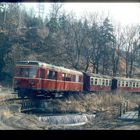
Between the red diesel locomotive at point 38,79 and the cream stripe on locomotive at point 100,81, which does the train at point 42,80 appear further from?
the cream stripe on locomotive at point 100,81

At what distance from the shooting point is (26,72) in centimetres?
1919

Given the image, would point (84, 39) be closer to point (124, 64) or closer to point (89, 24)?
point (89, 24)

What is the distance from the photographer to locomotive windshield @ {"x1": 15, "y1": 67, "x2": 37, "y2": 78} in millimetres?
18672

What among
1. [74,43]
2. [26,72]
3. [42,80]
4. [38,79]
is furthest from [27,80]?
[74,43]

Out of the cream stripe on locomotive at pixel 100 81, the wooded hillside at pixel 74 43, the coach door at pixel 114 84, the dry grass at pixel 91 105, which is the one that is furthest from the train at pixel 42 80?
the wooded hillside at pixel 74 43

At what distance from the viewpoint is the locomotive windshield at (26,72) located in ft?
61.3

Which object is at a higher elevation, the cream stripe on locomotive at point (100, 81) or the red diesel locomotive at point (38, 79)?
→ the red diesel locomotive at point (38, 79)

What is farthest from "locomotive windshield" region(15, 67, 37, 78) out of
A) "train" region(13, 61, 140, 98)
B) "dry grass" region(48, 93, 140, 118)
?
"dry grass" region(48, 93, 140, 118)

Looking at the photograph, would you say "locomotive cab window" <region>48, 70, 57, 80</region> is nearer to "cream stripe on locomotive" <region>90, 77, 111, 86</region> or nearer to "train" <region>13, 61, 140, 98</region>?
"train" <region>13, 61, 140, 98</region>

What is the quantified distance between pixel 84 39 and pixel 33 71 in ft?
72.2

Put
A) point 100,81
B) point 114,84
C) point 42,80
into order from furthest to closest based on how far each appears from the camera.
→ point 114,84
point 100,81
point 42,80

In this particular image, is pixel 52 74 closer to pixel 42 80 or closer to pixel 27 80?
pixel 42 80

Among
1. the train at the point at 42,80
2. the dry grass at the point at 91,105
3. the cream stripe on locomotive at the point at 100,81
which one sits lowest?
the dry grass at the point at 91,105
